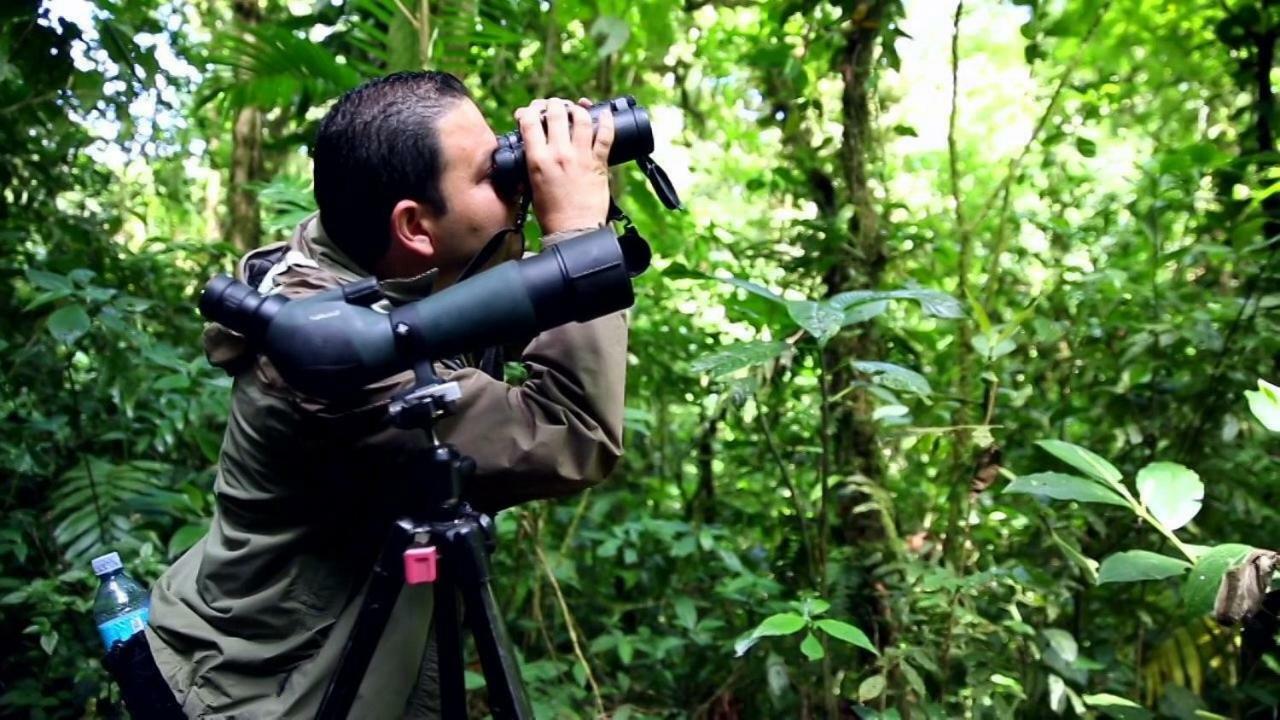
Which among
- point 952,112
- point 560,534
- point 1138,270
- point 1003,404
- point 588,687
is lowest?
point 588,687

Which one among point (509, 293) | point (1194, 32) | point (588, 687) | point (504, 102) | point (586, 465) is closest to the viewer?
point (509, 293)

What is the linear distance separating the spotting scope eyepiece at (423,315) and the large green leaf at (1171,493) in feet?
2.93

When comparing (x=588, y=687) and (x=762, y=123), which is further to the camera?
(x=762, y=123)

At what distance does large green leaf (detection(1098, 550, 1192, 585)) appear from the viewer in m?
1.51

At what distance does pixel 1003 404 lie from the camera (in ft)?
8.37

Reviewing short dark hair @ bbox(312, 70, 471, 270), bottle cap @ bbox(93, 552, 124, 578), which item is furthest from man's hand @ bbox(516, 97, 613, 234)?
bottle cap @ bbox(93, 552, 124, 578)

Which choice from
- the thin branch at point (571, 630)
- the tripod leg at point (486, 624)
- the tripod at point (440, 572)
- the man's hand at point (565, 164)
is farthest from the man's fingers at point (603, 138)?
the thin branch at point (571, 630)

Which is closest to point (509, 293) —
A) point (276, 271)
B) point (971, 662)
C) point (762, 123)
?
point (276, 271)

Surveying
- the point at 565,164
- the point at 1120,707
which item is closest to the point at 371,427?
the point at 565,164

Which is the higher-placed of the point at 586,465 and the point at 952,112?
the point at 952,112

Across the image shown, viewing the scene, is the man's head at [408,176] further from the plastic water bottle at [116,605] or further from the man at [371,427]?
the plastic water bottle at [116,605]

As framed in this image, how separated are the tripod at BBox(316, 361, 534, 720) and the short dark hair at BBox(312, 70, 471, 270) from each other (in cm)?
28

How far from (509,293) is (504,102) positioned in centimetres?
176

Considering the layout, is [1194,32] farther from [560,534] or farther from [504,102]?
[560,534]
